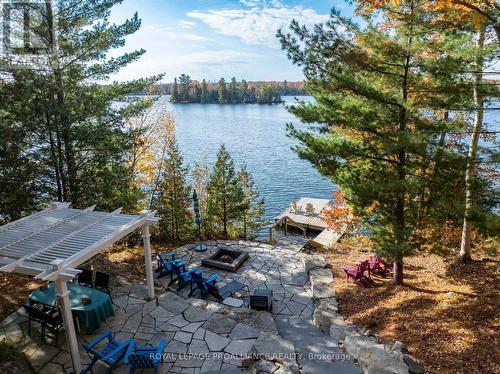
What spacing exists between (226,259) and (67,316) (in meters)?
6.45

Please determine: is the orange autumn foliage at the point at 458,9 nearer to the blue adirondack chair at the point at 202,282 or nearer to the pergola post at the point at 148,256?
the pergola post at the point at 148,256

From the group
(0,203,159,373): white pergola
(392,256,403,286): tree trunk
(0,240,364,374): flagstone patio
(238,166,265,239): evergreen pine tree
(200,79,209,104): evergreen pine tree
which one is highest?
(200,79,209,104): evergreen pine tree

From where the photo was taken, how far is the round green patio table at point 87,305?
6.82m

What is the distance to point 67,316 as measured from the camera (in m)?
5.60

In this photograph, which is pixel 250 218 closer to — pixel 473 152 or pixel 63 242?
pixel 63 242

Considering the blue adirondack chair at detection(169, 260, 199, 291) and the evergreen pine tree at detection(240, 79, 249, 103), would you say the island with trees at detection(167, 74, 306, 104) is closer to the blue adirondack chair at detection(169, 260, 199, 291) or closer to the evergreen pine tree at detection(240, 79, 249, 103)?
the evergreen pine tree at detection(240, 79, 249, 103)

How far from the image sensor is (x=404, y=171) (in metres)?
7.60

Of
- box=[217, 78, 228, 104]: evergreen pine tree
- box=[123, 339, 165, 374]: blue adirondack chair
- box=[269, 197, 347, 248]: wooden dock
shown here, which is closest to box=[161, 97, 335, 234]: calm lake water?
box=[269, 197, 347, 248]: wooden dock

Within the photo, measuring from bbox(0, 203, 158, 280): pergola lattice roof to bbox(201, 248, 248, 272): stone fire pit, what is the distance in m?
3.84

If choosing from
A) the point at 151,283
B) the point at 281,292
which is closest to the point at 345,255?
the point at 281,292

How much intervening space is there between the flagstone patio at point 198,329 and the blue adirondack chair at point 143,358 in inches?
13.7

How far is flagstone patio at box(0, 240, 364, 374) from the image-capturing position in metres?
6.05


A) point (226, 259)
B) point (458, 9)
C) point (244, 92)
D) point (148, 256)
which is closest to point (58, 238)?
point (148, 256)

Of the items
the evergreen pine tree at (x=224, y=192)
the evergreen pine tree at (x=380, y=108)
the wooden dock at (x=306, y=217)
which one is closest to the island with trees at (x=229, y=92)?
the wooden dock at (x=306, y=217)
